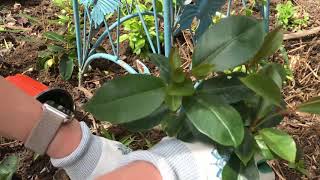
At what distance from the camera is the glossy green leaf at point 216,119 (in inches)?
35.9

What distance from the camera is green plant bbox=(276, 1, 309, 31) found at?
1.97 meters

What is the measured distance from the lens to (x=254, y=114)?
39.8 inches

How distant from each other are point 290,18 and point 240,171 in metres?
1.13

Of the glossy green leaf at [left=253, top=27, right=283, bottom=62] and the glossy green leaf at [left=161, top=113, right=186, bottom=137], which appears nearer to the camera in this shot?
the glossy green leaf at [left=253, top=27, right=283, bottom=62]

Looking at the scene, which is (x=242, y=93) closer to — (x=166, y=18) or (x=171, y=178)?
(x=171, y=178)

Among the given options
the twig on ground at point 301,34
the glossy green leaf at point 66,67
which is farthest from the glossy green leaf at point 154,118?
the twig on ground at point 301,34

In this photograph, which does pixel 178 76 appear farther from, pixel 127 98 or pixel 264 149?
pixel 264 149

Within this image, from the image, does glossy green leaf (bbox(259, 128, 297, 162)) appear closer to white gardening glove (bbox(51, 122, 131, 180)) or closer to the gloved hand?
the gloved hand

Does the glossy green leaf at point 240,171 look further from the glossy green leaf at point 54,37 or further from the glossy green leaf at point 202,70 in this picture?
the glossy green leaf at point 54,37

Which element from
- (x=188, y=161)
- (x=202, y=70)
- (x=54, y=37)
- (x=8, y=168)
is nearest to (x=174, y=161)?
→ (x=188, y=161)

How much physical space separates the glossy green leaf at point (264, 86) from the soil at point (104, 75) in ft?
2.09

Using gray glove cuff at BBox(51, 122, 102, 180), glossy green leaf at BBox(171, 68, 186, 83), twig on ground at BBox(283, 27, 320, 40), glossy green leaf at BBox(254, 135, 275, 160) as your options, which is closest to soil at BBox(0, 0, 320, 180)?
twig on ground at BBox(283, 27, 320, 40)

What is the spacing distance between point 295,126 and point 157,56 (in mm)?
775

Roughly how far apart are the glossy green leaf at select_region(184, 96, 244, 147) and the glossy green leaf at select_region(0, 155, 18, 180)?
636mm
